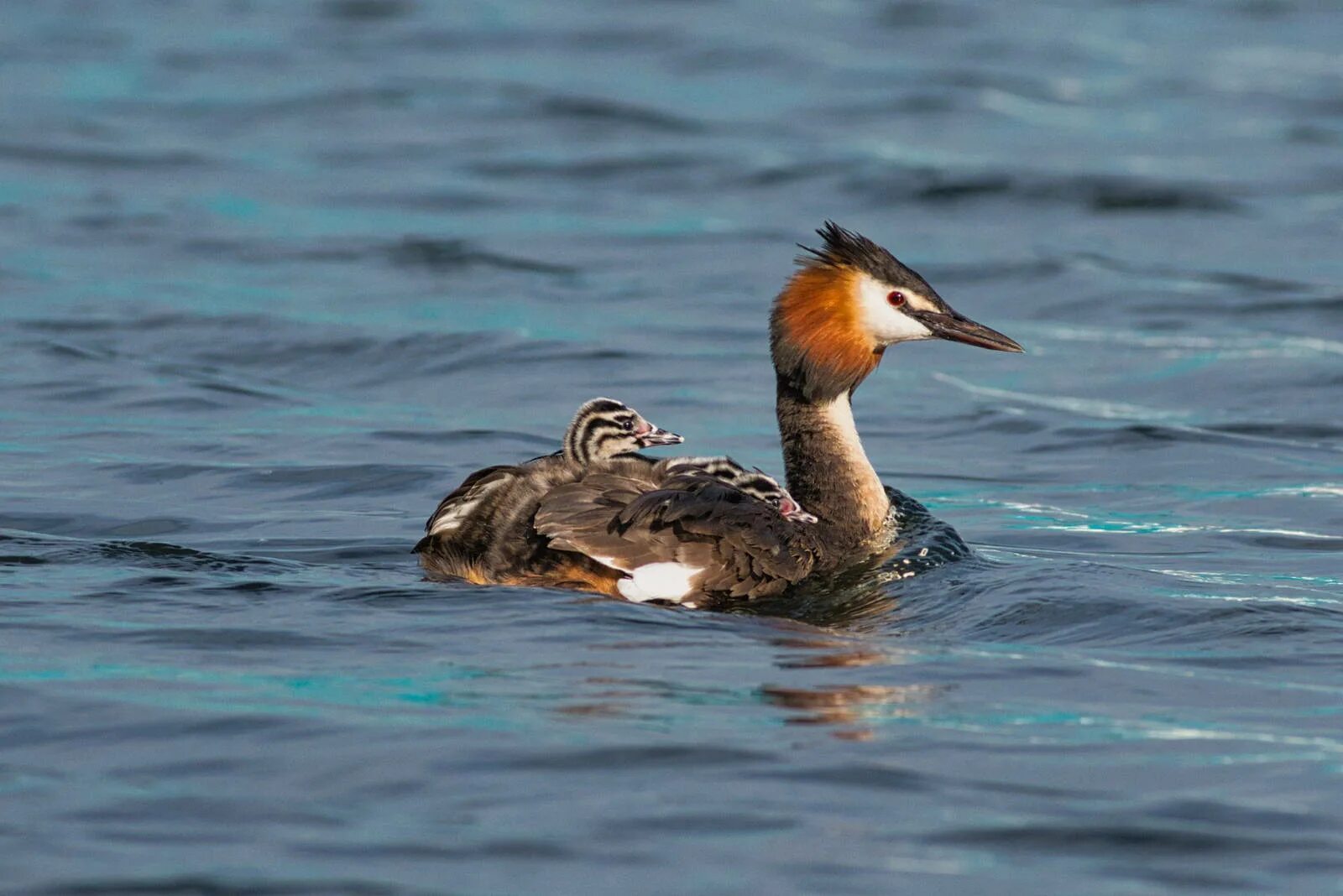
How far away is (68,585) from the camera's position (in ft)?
25.0

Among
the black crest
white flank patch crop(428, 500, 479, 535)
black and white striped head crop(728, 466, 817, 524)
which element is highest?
the black crest

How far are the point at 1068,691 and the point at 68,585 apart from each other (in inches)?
138

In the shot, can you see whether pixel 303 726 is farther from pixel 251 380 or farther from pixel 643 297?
pixel 643 297

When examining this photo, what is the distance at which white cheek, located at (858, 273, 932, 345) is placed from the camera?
866 centimetres

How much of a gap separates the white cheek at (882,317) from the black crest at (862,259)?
0.05 meters

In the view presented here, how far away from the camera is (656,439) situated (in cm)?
800

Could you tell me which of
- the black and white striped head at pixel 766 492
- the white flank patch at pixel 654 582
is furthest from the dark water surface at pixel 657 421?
the black and white striped head at pixel 766 492

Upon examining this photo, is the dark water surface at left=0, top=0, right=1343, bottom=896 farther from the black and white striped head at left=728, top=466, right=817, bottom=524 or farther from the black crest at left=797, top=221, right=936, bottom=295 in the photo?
the black crest at left=797, top=221, right=936, bottom=295

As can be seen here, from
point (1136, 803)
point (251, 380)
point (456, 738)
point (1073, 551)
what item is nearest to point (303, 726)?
point (456, 738)

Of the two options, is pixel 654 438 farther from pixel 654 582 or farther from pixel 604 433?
pixel 654 582

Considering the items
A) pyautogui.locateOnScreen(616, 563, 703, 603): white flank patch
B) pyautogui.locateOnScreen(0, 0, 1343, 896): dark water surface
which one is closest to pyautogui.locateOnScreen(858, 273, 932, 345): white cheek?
pyautogui.locateOnScreen(0, 0, 1343, 896): dark water surface

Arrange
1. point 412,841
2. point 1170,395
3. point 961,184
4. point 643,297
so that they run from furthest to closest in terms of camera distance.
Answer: point 961,184 → point 643,297 → point 1170,395 → point 412,841

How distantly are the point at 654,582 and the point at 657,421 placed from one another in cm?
479

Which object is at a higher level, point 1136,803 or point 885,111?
point 885,111
